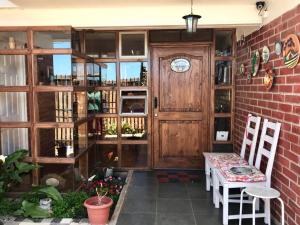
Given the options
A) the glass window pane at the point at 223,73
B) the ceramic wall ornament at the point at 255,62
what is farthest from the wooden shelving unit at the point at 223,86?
the ceramic wall ornament at the point at 255,62

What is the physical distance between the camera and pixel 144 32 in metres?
4.83

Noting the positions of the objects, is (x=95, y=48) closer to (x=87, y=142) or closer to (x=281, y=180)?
Result: (x=87, y=142)

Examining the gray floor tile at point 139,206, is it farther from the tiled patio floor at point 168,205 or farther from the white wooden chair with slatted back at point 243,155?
the white wooden chair with slatted back at point 243,155

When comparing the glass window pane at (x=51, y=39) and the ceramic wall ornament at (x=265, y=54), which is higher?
the glass window pane at (x=51, y=39)

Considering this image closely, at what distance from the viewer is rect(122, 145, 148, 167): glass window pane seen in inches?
200

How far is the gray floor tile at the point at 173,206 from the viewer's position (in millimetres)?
3537

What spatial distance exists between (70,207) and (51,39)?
2.06 meters

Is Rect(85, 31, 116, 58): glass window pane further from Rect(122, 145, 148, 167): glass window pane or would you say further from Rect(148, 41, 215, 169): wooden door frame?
Rect(122, 145, 148, 167): glass window pane

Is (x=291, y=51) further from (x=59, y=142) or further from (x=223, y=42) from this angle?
(x=59, y=142)

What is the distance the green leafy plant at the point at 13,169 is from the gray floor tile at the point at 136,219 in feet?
4.14

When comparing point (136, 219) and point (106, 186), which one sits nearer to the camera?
point (136, 219)

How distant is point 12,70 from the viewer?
391 cm

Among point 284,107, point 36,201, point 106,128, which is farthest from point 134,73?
point 284,107

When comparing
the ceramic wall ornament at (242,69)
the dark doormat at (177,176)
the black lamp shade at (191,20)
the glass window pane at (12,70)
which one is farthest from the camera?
the dark doormat at (177,176)
